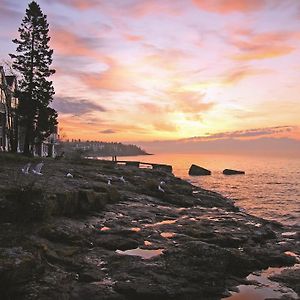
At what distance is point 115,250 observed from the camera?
1545 centimetres

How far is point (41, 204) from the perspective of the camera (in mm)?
16438

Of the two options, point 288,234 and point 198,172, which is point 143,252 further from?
point 198,172

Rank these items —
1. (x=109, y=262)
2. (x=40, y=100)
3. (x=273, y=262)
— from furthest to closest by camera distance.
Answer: (x=40, y=100)
(x=273, y=262)
(x=109, y=262)

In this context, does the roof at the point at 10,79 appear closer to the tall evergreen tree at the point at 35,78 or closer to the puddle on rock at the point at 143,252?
the tall evergreen tree at the point at 35,78

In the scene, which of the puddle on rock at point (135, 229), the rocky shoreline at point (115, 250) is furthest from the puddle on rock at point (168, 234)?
the puddle on rock at point (135, 229)

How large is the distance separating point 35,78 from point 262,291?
39.6m

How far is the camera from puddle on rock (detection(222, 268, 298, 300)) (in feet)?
39.9

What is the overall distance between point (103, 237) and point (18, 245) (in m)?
4.61

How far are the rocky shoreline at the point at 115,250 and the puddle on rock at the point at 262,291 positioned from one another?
38 centimetres

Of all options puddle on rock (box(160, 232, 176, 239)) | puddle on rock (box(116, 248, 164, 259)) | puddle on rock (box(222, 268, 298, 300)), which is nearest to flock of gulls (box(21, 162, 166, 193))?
puddle on rock (box(160, 232, 176, 239))

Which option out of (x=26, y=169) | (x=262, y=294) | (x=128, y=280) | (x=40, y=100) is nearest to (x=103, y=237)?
(x=128, y=280)

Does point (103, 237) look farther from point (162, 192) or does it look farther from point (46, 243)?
point (162, 192)

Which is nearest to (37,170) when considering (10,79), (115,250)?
(115,250)

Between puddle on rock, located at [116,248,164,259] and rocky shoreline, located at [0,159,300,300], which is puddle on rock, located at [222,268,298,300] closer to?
rocky shoreline, located at [0,159,300,300]
